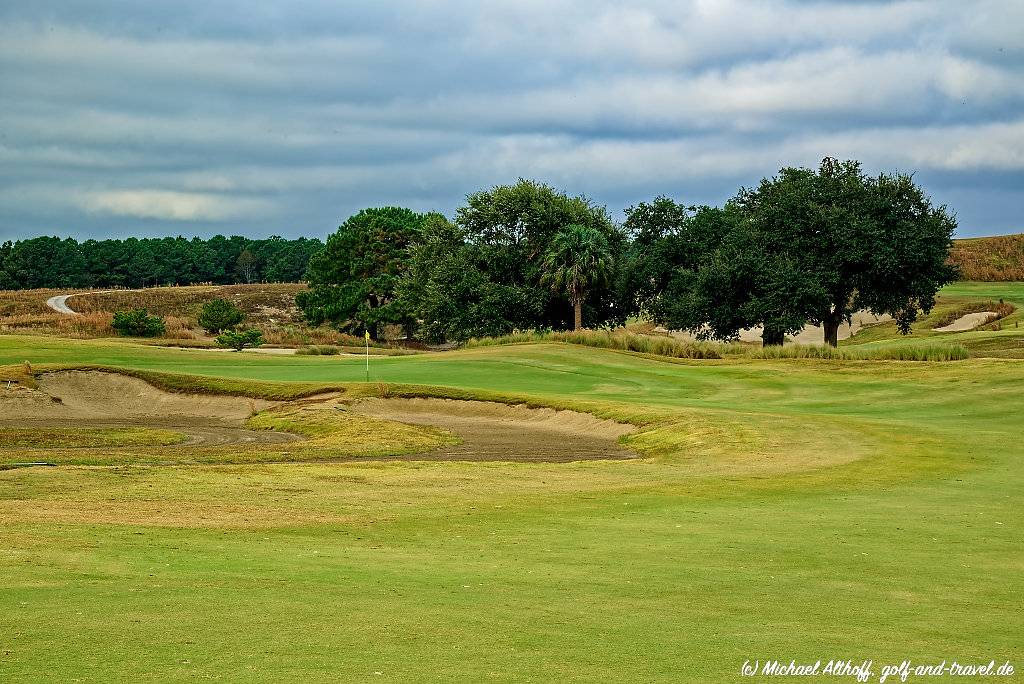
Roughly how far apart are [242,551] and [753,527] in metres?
7.40

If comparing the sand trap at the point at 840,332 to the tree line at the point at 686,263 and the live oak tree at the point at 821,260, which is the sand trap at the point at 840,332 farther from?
the live oak tree at the point at 821,260

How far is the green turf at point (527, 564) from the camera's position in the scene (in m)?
8.10

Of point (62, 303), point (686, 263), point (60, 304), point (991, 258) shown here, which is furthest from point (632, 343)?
point (62, 303)

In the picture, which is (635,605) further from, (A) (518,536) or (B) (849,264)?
(B) (849,264)

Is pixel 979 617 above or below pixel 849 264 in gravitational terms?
below

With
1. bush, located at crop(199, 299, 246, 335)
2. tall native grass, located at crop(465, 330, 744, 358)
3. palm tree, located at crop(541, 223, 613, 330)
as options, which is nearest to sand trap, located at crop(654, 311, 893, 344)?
palm tree, located at crop(541, 223, 613, 330)

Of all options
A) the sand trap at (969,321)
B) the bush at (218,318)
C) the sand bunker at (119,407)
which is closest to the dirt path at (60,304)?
the bush at (218,318)

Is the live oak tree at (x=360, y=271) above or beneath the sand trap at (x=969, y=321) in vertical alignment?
above

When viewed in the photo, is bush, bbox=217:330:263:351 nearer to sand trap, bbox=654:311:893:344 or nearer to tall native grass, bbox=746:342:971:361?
sand trap, bbox=654:311:893:344

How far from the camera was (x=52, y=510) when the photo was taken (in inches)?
626

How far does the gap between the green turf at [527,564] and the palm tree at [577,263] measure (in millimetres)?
49808

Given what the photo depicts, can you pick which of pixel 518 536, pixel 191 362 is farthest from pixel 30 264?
pixel 518 536

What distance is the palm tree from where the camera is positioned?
3098 inches

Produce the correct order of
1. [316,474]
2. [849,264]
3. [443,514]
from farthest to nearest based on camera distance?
[849,264] → [316,474] → [443,514]
